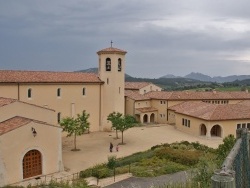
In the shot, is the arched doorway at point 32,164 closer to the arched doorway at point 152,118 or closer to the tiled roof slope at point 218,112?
the tiled roof slope at point 218,112

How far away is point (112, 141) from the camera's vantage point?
36781mm

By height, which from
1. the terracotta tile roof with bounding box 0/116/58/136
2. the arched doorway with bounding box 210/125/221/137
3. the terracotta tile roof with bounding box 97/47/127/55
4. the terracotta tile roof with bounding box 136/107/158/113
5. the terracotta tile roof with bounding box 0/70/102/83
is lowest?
the arched doorway with bounding box 210/125/221/137

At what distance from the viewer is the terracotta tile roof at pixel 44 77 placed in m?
35.5

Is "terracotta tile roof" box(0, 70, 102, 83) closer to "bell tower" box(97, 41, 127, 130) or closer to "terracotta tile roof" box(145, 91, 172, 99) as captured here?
"bell tower" box(97, 41, 127, 130)

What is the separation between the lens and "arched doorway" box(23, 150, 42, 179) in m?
22.7

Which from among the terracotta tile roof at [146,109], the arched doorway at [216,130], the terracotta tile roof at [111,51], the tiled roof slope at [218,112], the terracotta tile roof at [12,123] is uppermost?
the terracotta tile roof at [111,51]

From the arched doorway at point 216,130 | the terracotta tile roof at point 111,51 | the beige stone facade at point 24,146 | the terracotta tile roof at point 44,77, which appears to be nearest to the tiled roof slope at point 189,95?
the arched doorway at point 216,130

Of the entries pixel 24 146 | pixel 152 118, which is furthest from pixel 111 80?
pixel 24 146

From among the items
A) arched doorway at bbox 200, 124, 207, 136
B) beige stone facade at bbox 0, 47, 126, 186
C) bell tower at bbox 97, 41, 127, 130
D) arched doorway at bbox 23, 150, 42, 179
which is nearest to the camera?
beige stone facade at bbox 0, 47, 126, 186

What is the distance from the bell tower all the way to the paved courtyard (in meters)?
3.47

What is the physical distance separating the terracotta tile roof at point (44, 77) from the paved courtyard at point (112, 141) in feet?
24.6

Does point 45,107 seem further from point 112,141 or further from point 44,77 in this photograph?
point 112,141

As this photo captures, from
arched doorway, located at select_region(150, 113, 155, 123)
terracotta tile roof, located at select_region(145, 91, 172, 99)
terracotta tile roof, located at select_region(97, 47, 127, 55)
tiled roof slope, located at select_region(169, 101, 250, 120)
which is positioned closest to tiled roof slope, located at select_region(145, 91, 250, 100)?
terracotta tile roof, located at select_region(145, 91, 172, 99)

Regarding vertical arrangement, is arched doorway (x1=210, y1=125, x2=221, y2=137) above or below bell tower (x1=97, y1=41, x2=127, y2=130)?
below
